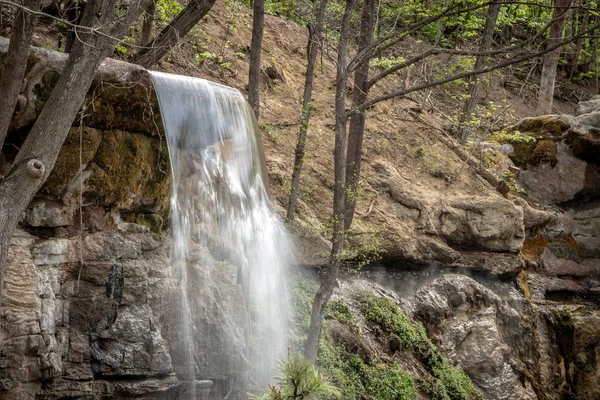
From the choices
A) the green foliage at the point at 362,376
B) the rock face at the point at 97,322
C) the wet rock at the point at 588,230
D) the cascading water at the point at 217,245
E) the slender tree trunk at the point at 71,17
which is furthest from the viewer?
the wet rock at the point at 588,230

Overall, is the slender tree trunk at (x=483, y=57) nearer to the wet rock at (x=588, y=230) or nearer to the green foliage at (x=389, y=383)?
the wet rock at (x=588, y=230)

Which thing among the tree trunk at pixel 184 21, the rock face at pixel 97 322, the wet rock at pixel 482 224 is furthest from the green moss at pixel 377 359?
the tree trunk at pixel 184 21

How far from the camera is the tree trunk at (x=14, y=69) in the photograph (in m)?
6.85

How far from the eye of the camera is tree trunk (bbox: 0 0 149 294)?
6477 mm

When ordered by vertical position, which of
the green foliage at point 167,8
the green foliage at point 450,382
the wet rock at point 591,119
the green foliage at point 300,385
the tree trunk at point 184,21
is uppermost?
the wet rock at point 591,119

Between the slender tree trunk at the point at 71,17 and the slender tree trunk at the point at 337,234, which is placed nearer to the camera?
the slender tree trunk at the point at 337,234

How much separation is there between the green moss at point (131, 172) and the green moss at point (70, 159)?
0.14 meters

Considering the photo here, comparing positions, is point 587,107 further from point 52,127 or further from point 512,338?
point 52,127

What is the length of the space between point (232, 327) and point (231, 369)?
0.57 meters

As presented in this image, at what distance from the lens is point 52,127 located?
6.67m

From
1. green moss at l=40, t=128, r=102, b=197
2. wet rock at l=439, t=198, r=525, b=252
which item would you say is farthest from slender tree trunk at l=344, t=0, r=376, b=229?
green moss at l=40, t=128, r=102, b=197

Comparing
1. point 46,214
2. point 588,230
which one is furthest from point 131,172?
point 588,230

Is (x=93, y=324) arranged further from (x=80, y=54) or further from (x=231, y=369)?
(x=80, y=54)

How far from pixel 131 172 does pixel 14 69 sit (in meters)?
Answer: 1.99
